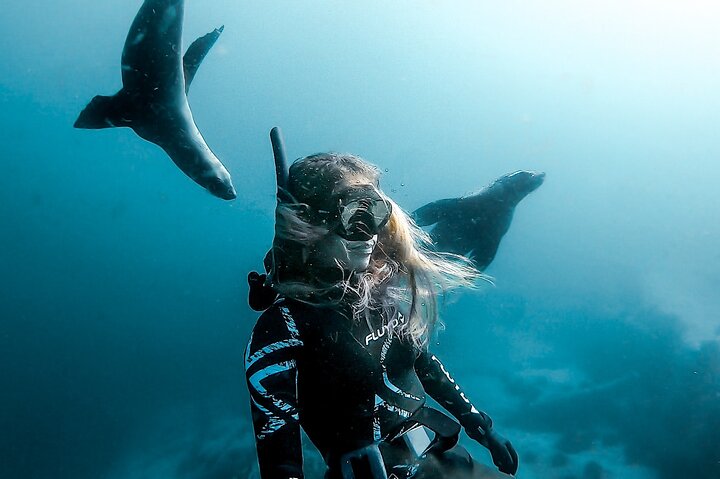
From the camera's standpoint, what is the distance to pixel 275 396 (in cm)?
147

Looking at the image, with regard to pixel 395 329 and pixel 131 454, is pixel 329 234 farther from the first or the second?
pixel 131 454

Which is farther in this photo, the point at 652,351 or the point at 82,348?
the point at 82,348

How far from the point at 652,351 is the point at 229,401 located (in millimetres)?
20885

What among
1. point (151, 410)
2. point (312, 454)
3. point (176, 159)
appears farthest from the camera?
point (151, 410)

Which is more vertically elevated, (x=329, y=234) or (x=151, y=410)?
(x=151, y=410)

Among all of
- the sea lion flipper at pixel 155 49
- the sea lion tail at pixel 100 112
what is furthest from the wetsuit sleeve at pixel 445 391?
the sea lion tail at pixel 100 112

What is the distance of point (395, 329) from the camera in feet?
6.43

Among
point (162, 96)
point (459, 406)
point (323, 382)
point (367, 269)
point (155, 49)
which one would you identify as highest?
point (155, 49)

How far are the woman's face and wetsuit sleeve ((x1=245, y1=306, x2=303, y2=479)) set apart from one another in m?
0.29

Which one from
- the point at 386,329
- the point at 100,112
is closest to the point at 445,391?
the point at 386,329

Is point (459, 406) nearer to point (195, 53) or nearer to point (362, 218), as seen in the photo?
point (362, 218)

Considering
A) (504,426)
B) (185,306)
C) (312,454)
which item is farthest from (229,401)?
(185,306)

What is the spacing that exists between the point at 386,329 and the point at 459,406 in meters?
0.74

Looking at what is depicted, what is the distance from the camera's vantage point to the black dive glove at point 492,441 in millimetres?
2189
